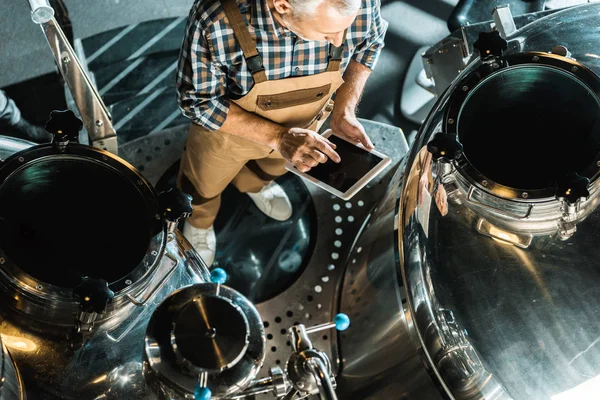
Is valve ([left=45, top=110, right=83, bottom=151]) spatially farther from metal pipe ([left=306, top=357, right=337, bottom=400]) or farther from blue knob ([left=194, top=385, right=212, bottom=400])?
metal pipe ([left=306, top=357, right=337, bottom=400])

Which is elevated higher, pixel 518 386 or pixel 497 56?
pixel 497 56

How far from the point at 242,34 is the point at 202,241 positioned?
3.83 feet

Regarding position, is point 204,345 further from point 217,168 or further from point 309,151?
point 217,168

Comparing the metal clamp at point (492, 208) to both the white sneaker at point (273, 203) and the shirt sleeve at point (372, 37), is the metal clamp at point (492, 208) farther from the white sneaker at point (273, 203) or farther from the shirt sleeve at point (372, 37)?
the white sneaker at point (273, 203)

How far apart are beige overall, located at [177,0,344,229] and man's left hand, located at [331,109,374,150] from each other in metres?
0.08

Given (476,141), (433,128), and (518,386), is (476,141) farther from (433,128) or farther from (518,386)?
(518,386)

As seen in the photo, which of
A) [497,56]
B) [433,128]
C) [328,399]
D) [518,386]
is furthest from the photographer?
[433,128]

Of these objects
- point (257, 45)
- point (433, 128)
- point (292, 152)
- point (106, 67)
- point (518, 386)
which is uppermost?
point (257, 45)

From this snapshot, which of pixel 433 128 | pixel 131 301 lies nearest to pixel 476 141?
pixel 433 128

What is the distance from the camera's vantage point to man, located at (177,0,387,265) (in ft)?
6.41

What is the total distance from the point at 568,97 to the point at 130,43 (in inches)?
96.5

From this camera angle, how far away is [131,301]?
1593 millimetres

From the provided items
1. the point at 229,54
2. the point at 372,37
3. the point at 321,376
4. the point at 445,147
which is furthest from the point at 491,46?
the point at 321,376

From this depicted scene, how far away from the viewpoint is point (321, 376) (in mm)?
1507
